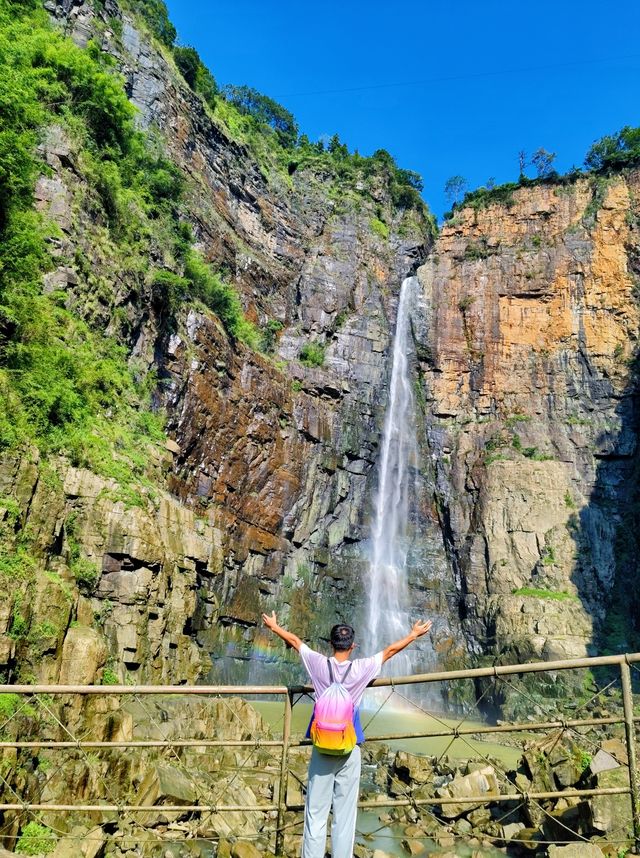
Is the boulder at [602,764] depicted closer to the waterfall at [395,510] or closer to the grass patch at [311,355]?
the waterfall at [395,510]

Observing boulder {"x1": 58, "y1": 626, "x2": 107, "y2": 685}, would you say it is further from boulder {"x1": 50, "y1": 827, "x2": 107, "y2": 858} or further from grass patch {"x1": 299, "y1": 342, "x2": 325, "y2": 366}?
grass patch {"x1": 299, "y1": 342, "x2": 325, "y2": 366}

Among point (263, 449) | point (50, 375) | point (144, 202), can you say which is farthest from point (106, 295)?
point (263, 449)

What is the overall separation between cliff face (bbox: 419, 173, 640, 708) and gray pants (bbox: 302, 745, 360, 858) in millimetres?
23891

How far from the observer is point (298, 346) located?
3262 centimetres

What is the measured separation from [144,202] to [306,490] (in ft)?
47.7

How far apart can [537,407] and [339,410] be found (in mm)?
11830

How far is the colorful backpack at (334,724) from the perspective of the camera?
361cm

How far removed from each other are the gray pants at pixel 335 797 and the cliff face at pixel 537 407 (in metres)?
23.9

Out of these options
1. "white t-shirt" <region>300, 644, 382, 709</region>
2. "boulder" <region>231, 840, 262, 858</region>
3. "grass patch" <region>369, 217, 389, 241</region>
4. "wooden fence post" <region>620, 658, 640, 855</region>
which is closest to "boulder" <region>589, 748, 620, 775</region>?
"wooden fence post" <region>620, 658, 640, 855</region>

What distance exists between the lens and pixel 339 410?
31125mm

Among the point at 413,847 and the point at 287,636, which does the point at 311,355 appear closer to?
the point at 413,847

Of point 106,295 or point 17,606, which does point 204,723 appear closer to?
point 17,606

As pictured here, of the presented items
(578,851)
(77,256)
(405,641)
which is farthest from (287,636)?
(77,256)

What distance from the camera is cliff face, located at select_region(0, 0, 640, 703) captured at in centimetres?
1681
